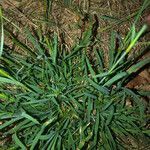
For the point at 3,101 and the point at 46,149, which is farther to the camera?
the point at 3,101

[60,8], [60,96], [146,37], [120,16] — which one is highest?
[60,8]

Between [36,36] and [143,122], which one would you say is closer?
[143,122]

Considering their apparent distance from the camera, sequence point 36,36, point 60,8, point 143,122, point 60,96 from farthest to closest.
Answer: point 60,8 < point 36,36 < point 143,122 < point 60,96

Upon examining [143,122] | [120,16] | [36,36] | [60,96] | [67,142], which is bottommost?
[143,122]

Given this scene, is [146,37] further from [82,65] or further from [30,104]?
[30,104]

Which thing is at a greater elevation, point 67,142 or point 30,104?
point 30,104

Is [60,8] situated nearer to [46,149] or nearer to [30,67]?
[30,67]

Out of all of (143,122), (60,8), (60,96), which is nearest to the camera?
(60,96)

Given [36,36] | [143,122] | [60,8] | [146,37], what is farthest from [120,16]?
[143,122]

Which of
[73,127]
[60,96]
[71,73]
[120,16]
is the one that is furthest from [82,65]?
[120,16]
